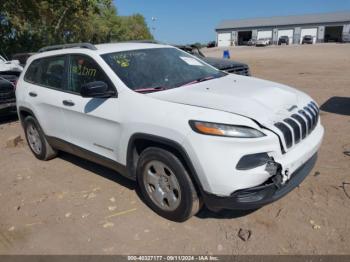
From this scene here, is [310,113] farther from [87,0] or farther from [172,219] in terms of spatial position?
[87,0]

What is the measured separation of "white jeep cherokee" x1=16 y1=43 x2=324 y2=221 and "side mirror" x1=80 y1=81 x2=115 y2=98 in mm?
11

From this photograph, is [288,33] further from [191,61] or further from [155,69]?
[155,69]

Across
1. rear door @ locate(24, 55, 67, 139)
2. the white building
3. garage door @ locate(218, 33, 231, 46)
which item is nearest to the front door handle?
rear door @ locate(24, 55, 67, 139)

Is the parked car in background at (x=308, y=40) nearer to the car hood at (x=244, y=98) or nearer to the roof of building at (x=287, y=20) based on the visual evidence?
the roof of building at (x=287, y=20)

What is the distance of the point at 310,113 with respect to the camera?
372cm

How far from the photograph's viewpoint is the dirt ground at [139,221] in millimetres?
3295

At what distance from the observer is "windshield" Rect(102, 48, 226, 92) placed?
3.90m

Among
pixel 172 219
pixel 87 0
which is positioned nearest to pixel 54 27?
pixel 87 0

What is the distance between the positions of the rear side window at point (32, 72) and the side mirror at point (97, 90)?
195 cm

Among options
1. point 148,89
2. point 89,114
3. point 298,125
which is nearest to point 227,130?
point 298,125

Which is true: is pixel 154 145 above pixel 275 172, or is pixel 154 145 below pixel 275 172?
above

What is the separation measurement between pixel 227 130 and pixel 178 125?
449 millimetres

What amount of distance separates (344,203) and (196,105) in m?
1.99

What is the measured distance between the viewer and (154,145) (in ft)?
11.6
